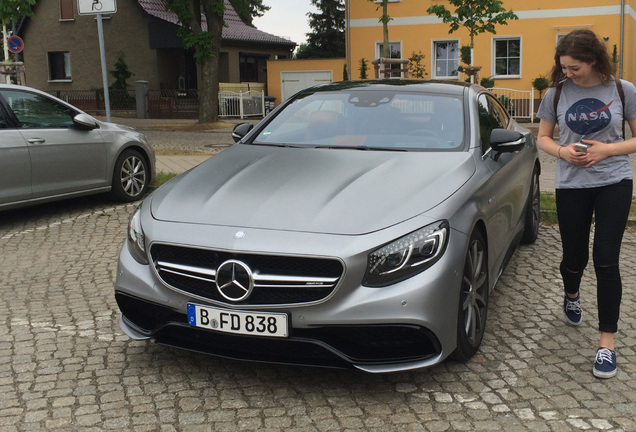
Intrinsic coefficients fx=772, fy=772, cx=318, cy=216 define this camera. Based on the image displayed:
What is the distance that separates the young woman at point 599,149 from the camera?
3.92 m

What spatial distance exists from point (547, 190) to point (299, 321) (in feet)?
22.4

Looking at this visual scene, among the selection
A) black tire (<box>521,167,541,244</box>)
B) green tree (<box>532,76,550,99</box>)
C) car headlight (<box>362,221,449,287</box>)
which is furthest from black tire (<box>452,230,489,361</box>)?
green tree (<box>532,76,550,99</box>)

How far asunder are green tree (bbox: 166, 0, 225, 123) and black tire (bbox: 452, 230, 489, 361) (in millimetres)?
20484

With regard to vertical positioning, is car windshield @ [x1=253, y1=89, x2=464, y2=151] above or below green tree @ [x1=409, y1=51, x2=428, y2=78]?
below

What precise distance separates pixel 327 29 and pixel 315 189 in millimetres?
51483

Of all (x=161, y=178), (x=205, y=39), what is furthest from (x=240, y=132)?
(x=205, y=39)

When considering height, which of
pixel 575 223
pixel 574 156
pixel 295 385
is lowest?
pixel 295 385

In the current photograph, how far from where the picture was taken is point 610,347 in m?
3.99

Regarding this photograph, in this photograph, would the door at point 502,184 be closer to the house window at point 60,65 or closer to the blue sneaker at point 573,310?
the blue sneaker at point 573,310

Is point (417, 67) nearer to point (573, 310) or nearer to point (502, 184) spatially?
point (502, 184)

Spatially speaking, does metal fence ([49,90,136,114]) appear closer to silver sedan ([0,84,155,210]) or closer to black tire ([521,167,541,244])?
silver sedan ([0,84,155,210])

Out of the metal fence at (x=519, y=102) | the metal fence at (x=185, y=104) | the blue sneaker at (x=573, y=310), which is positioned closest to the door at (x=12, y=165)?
the blue sneaker at (x=573, y=310)

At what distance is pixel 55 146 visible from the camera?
26.2 feet

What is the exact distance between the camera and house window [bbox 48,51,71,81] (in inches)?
1437
